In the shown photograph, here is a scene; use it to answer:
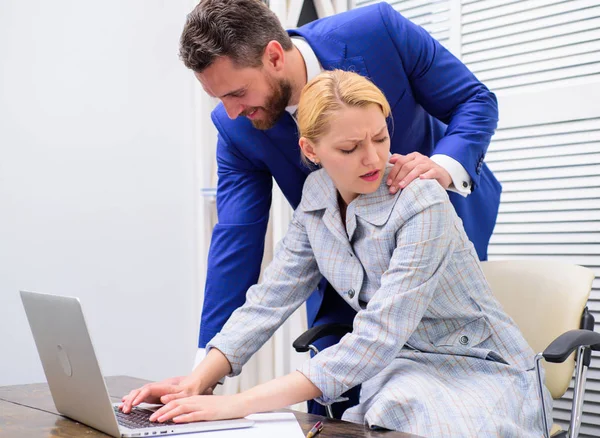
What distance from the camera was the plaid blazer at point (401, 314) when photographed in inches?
52.2

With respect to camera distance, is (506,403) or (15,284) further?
(15,284)

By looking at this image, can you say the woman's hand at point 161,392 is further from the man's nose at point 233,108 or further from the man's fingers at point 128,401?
the man's nose at point 233,108

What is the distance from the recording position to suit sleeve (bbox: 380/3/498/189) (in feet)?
5.62

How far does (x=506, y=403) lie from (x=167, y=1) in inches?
92.1

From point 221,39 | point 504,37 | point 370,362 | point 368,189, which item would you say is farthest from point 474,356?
point 504,37

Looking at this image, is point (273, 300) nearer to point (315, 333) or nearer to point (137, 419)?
point (315, 333)

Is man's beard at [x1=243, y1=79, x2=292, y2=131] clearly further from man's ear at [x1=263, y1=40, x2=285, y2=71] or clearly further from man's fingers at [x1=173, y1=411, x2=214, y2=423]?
man's fingers at [x1=173, y1=411, x2=214, y2=423]

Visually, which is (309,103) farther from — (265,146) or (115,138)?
(115,138)

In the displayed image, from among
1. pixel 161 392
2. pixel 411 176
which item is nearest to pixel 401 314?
pixel 411 176

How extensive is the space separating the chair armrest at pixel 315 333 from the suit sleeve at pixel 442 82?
0.51 meters

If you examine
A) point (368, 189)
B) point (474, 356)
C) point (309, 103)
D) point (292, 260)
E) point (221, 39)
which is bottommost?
point (474, 356)

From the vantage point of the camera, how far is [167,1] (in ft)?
10.0

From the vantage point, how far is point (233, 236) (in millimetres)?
1917

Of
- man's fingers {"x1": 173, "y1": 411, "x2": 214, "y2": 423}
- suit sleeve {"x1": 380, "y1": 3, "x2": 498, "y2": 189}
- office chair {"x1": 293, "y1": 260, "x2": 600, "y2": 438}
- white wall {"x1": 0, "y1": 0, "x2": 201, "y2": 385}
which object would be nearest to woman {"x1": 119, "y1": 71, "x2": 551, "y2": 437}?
man's fingers {"x1": 173, "y1": 411, "x2": 214, "y2": 423}
